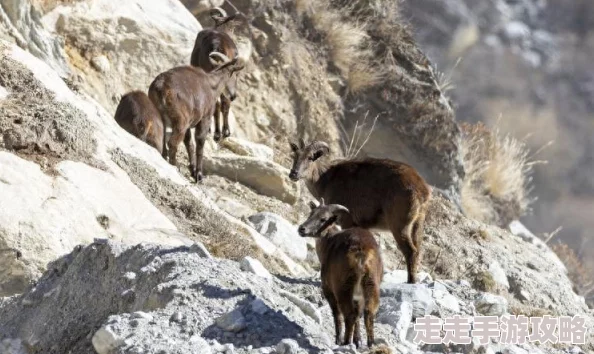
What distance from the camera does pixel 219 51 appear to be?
18.3 m

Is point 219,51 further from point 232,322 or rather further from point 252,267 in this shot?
point 232,322

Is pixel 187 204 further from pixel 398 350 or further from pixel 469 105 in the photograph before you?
pixel 469 105

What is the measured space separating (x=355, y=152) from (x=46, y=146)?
914cm

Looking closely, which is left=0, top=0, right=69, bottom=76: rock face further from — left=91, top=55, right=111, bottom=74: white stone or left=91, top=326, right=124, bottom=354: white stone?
left=91, top=326, right=124, bottom=354: white stone

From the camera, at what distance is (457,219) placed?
771 inches

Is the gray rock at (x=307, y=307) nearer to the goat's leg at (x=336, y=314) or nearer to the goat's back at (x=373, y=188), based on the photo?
the goat's leg at (x=336, y=314)

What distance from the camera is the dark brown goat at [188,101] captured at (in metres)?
15.5

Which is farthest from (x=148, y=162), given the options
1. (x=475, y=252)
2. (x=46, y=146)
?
(x=475, y=252)

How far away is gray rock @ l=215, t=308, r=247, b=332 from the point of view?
8883 mm

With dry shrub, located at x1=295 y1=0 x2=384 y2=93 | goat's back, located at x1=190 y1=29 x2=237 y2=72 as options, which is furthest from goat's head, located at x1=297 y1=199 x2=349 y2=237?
dry shrub, located at x1=295 y1=0 x2=384 y2=93

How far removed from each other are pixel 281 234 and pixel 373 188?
1872mm

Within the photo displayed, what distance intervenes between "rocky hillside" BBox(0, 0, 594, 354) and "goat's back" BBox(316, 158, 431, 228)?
0.75m

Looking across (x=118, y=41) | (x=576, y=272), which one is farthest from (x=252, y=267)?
(x=576, y=272)

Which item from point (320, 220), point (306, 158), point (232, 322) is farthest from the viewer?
point (306, 158)
